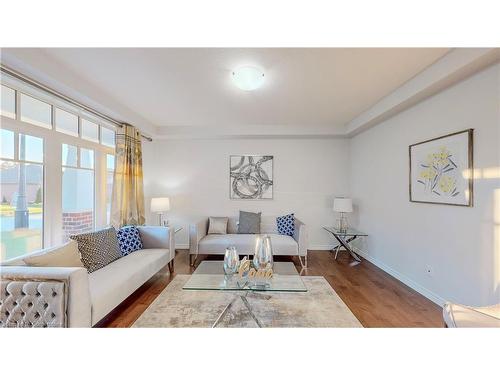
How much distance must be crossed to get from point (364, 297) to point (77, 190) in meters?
3.71

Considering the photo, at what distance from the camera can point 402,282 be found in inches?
117

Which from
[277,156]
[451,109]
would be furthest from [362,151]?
[451,109]

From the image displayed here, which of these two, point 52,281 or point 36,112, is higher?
point 36,112

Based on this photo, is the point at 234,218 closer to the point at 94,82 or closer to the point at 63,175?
the point at 63,175

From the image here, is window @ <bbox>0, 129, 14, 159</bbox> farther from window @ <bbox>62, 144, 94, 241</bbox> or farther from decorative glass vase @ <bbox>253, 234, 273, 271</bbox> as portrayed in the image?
decorative glass vase @ <bbox>253, 234, 273, 271</bbox>

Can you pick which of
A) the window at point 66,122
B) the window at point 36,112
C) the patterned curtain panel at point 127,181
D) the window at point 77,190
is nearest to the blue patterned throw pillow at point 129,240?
the patterned curtain panel at point 127,181

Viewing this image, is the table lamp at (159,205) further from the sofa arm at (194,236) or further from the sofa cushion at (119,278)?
the sofa cushion at (119,278)

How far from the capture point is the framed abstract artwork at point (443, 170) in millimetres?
2096

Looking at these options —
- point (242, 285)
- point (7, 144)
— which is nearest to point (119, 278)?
point (242, 285)

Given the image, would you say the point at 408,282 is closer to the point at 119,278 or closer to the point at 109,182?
the point at 119,278

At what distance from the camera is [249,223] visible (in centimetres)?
427

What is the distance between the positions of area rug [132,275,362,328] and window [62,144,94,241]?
1427 millimetres

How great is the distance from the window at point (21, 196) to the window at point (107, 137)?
1.03 m
